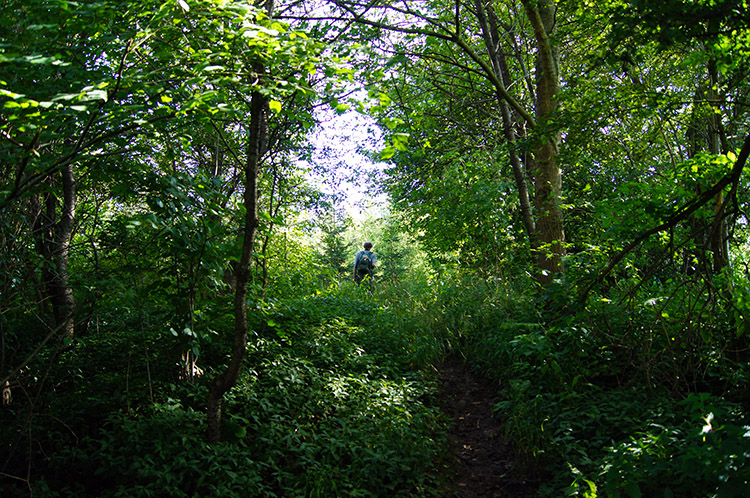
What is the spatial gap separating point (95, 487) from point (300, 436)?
61.8 inches

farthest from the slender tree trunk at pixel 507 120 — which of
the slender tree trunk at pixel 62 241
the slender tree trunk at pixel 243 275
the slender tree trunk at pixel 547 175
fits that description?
the slender tree trunk at pixel 62 241

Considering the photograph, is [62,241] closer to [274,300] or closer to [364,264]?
[274,300]

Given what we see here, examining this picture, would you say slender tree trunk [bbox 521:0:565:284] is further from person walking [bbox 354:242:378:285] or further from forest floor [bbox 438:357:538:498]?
person walking [bbox 354:242:378:285]

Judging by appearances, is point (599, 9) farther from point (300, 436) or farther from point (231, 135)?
point (300, 436)

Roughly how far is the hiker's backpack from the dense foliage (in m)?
4.92

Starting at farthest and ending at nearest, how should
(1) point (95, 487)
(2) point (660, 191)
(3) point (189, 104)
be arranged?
(2) point (660, 191), (1) point (95, 487), (3) point (189, 104)

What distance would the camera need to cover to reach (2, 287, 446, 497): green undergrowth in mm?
3254

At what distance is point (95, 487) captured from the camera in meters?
3.21

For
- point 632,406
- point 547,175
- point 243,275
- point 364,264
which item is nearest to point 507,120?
point 547,175

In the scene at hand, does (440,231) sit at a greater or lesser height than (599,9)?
lesser

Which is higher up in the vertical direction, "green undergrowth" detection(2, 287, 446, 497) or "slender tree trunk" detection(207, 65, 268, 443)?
"slender tree trunk" detection(207, 65, 268, 443)

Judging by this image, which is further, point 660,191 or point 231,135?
point 231,135

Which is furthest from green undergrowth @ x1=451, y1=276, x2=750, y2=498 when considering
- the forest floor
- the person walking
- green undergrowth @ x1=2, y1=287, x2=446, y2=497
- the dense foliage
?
the person walking

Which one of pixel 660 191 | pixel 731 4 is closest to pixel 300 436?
pixel 660 191
